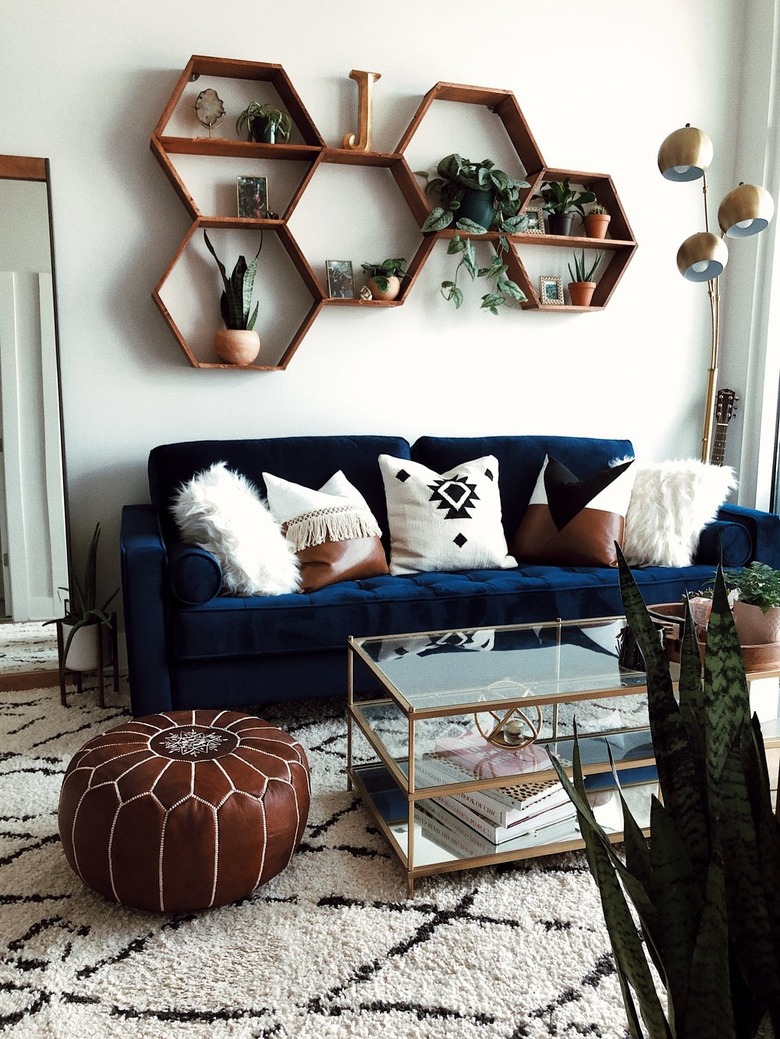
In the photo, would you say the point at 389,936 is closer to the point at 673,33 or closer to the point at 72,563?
the point at 72,563

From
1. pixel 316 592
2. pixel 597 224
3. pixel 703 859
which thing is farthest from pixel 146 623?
pixel 597 224

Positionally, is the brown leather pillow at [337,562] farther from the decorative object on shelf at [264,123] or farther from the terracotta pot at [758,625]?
the decorative object on shelf at [264,123]

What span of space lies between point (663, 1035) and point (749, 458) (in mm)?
3689

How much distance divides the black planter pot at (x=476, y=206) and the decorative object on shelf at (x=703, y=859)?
294cm

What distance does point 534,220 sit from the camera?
362 cm

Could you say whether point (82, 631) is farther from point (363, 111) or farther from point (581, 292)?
point (581, 292)

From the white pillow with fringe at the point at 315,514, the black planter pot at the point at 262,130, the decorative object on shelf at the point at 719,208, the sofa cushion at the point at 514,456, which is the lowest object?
the white pillow with fringe at the point at 315,514

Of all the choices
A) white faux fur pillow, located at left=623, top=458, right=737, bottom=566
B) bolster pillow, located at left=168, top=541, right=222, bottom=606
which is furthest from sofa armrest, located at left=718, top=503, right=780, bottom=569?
bolster pillow, located at left=168, top=541, right=222, bottom=606

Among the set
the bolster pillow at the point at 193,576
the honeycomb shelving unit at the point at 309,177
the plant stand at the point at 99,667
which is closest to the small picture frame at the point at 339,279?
the honeycomb shelving unit at the point at 309,177

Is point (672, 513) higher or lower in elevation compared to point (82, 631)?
higher

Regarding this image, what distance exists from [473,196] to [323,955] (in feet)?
9.21

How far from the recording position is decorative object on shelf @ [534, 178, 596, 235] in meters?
3.59

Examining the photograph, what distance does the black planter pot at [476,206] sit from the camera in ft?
11.1

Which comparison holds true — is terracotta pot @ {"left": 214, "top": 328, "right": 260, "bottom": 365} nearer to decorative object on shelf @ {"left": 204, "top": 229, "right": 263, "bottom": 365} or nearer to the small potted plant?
decorative object on shelf @ {"left": 204, "top": 229, "right": 263, "bottom": 365}
